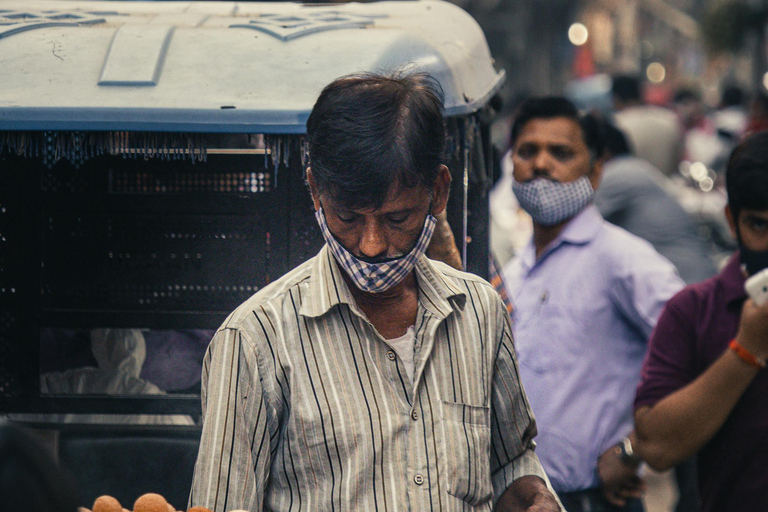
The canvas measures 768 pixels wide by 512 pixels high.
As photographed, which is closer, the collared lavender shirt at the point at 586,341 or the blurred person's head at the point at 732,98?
the collared lavender shirt at the point at 586,341

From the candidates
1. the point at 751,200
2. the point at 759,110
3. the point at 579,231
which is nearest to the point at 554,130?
the point at 579,231

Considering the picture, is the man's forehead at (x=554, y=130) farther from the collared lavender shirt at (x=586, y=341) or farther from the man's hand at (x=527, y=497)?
the man's hand at (x=527, y=497)

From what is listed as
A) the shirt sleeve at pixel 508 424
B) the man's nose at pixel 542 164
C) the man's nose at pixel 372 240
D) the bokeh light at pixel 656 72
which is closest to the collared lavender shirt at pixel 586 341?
the man's nose at pixel 542 164

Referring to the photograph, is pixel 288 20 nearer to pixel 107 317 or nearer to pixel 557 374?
pixel 107 317

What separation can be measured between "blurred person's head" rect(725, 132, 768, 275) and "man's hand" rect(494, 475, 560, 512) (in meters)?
1.05

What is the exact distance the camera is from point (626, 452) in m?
3.14

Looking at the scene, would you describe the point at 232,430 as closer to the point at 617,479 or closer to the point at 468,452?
the point at 468,452

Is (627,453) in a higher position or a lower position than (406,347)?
lower

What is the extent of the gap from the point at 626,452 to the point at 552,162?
3.56 feet

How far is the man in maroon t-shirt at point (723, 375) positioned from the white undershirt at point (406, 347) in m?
1.06

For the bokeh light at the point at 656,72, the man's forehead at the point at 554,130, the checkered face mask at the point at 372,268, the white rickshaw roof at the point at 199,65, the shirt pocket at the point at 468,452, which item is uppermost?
the white rickshaw roof at the point at 199,65

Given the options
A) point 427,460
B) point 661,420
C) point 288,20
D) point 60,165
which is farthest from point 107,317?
point 661,420

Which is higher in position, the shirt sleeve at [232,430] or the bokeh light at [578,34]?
the shirt sleeve at [232,430]

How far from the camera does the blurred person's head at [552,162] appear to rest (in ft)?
11.5
